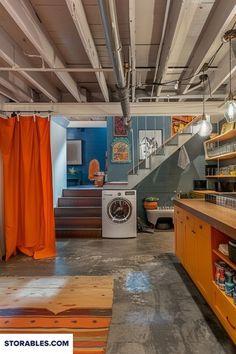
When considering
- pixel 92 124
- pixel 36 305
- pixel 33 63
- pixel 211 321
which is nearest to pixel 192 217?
pixel 211 321

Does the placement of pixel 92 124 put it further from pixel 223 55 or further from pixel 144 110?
pixel 223 55

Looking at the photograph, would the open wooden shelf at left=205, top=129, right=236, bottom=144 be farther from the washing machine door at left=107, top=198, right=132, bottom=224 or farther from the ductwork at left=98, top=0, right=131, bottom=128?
the ductwork at left=98, top=0, right=131, bottom=128

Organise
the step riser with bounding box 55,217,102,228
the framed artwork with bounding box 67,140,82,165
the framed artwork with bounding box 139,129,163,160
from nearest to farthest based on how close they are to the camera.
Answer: the step riser with bounding box 55,217,102,228
the framed artwork with bounding box 139,129,163,160
the framed artwork with bounding box 67,140,82,165

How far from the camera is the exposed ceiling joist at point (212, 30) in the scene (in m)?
2.55

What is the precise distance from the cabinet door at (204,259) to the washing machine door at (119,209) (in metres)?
3.09

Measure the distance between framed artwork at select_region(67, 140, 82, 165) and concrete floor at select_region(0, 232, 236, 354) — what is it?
203 inches

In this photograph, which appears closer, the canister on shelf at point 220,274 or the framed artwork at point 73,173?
the canister on shelf at point 220,274

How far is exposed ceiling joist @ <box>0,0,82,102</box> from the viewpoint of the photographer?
7.78ft

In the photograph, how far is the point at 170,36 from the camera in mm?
2908

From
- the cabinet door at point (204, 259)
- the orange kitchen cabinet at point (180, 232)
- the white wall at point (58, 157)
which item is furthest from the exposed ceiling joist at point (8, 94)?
the cabinet door at point (204, 259)

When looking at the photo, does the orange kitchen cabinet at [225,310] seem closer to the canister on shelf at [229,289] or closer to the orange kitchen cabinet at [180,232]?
the canister on shelf at [229,289]

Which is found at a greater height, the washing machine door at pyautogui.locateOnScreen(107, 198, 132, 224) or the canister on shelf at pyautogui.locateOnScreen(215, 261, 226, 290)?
the washing machine door at pyautogui.locateOnScreen(107, 198, 132, 224)

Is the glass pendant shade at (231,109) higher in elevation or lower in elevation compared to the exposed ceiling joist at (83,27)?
lower

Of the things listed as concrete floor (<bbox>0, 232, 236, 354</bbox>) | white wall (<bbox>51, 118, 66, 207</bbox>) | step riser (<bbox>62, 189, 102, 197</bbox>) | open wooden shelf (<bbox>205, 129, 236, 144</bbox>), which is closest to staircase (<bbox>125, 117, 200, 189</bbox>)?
open wooden shelf (<bbox>205, 129, 236, 144</bbox>)
